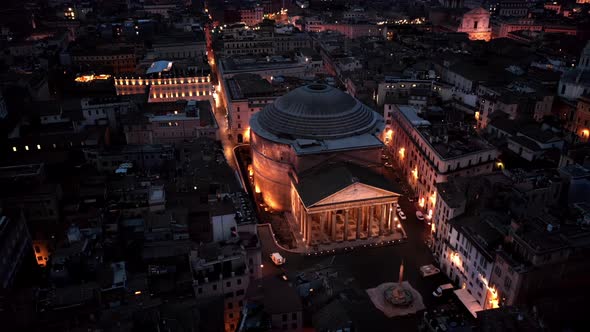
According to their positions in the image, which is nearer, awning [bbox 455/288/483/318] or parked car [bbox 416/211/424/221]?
awning [bbox 455/288/483/318]

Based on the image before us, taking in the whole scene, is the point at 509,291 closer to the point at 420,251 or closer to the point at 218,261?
the point at 420,251

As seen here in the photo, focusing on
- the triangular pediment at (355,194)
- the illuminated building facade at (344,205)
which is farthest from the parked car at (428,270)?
the triangular pediment at (355,194)

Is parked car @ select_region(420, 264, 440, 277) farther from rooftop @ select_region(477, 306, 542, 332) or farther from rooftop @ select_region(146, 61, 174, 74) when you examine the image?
rooftop @ select_region(146, 61, 174, 74)

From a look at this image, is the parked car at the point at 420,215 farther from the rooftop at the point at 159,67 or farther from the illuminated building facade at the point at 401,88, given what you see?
the rooftop at the point at 159,67

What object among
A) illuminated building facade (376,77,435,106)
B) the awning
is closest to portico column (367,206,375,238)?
the awning

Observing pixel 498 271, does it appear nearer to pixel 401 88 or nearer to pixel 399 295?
pixel 399 295

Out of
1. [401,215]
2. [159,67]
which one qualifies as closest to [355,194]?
[401,215]

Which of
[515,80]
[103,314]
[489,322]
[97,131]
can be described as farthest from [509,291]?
[515,80]
